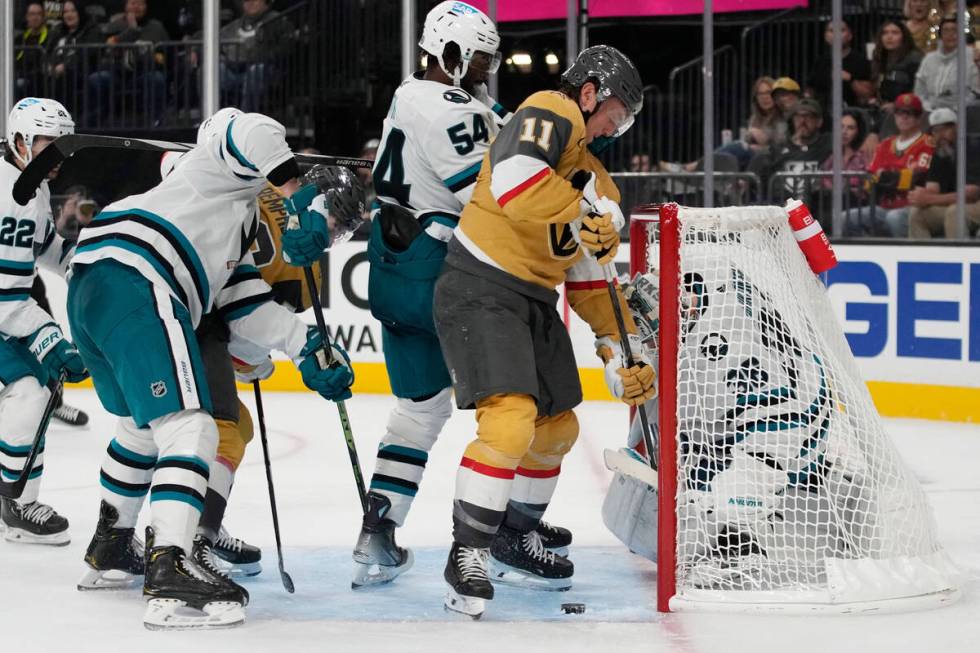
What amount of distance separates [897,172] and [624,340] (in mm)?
3952

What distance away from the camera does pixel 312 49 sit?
8.05 meters

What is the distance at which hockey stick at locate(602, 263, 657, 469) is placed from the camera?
3.01 meters

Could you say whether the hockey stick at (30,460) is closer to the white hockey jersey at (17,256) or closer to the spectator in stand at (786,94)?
the white hockey jersey at (17,256)

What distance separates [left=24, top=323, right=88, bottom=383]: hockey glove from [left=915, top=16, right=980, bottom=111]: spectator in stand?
4.26 m

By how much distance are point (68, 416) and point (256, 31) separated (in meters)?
3.02

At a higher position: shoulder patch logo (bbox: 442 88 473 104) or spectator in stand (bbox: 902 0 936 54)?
spectator in stand (bbox: 902 0 936 54)

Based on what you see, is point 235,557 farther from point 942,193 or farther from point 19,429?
point 942,193

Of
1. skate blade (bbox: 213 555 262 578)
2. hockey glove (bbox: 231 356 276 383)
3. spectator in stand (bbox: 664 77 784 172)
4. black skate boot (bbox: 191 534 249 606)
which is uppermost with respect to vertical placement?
spectator in stand (bbox: 664 77 784 172)

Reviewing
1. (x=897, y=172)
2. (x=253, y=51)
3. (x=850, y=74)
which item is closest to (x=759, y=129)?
(x=850, y=74)

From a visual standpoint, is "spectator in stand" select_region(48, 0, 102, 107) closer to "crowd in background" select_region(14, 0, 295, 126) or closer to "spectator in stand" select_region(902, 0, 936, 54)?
"crowd in background" select_region(14, 0, 295, 126)

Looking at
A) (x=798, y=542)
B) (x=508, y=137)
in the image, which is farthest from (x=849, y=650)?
(x=508, y=137)

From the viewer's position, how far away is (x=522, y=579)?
10.5 ft

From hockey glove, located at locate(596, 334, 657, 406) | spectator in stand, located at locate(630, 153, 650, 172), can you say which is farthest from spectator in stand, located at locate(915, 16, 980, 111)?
hockey glove, located at locate(596, 334, 657, 406)

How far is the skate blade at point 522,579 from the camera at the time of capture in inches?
124
